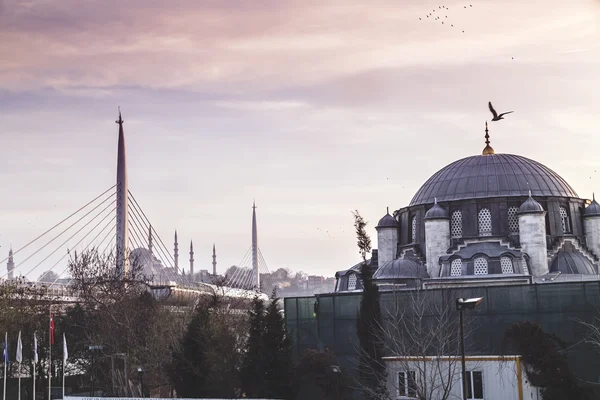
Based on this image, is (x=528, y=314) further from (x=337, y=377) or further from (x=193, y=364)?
(x=193, y=364)

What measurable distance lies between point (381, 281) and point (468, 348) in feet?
69.4

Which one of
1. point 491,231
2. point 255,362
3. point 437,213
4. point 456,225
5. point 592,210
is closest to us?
point 255,362

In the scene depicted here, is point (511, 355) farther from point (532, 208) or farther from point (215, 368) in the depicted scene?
point (532, 208)

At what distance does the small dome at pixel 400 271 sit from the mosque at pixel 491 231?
0.19 feet

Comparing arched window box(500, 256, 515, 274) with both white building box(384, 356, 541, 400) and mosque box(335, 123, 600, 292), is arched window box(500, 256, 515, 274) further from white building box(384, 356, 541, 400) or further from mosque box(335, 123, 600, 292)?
white building box(384, 356, 541, 400)

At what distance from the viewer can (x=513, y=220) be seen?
2175 inches

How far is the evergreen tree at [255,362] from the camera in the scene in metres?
29.0

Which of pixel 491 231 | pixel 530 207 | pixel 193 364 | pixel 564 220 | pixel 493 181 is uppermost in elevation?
pixel 493 181

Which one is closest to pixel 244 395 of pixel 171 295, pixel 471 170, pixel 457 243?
pixel 457 243

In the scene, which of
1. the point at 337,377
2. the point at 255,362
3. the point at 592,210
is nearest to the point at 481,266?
the point at 592,210

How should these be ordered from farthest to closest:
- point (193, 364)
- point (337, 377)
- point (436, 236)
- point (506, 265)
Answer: point (436, 236)
point (506, 265)
point (193, 364)
point (337, 377)

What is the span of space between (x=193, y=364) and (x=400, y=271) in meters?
24.5

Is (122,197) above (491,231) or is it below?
above

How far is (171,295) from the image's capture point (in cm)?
7788
